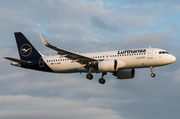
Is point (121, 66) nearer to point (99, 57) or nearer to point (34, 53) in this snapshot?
point (99, 57)

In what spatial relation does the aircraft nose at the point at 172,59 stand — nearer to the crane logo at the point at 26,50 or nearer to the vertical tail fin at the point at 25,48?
the vertical tail fin at the point at 25,48

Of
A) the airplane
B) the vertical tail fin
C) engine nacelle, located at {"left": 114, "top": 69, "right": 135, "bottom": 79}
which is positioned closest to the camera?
the airplane

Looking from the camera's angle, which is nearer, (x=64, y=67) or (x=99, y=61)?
(x=99, y=61)

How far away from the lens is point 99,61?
44.8 meters

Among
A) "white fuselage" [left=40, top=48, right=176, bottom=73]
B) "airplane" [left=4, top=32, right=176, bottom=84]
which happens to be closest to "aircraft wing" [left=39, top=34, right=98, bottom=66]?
"airplane" [left=4, top=32, right=176, bottom=84]

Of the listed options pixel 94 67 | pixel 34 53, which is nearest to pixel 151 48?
pixel 94 67

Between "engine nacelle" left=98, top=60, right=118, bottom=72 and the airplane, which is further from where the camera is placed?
the airplane

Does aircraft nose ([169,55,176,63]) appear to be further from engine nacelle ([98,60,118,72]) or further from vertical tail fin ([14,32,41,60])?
vertical tail fin ([14,32,41,60])

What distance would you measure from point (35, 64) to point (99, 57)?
432 inches

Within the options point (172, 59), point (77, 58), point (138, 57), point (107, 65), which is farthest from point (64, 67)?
point (172, 59)

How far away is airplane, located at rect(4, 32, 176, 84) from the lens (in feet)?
144

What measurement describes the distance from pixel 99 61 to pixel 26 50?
46.9 feet

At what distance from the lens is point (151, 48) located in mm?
45031

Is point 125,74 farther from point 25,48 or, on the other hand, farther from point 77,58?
point 25,48
